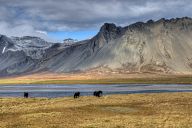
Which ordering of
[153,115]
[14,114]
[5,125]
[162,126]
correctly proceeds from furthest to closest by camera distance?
[14,114] → [153,115] → [5,125] → [162,126]

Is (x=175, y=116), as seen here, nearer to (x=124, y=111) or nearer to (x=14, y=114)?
(x=124, y=111)

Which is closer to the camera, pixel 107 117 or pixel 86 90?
pixel 107 117

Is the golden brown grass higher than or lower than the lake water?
lower

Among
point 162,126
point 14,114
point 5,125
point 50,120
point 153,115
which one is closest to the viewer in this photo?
point 162,126

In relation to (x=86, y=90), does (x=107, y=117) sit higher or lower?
lower

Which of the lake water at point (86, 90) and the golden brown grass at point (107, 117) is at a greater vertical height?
the lake water at point (86, 90)

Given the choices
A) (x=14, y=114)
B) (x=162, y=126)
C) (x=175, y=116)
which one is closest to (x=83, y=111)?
(x=14, y=114)

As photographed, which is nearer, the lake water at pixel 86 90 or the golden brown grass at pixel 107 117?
the golden brown grass at pixel 107 117

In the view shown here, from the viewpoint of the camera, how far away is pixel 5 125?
3375 centimetres

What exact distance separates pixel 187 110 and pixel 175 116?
208 inches

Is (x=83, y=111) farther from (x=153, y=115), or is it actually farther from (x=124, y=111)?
(x=153, y=115)

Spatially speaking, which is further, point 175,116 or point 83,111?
point 83,111

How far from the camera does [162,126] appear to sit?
31297mm

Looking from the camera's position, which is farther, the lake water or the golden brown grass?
the lake water
